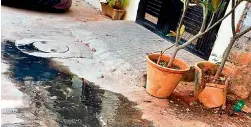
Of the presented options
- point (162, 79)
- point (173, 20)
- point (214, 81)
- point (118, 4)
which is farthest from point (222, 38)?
point (118, 4)

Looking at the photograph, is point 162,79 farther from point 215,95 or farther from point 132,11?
point 132,11

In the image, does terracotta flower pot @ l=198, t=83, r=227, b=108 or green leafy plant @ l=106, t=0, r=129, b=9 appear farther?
green leafy plant @ l=106, t=0, r=129, b=9

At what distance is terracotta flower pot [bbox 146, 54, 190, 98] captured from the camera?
3.79 meters

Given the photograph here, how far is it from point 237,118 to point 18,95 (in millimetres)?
2652

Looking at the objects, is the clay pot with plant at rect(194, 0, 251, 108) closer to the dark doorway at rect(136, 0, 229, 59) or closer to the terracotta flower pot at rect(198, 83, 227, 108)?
the terracotta flower pot at rect(198, 83, 227, 108)

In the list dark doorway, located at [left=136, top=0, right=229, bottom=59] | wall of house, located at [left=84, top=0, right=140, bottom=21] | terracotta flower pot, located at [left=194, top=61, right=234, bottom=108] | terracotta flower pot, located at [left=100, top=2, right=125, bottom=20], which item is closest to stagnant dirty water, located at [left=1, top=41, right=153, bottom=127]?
terracotta flower pot, located at [left=194, top=61, right=234, bottom=108]

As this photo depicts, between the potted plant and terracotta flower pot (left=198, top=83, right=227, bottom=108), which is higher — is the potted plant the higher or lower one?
the higher one

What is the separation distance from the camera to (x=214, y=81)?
13.1ft

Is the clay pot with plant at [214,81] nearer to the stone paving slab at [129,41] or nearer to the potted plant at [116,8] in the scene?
the stone paving slab at [129,41]

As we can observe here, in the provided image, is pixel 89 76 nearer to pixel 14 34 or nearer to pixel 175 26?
pixel 14 34

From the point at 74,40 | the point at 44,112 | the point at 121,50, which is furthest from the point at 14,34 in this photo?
the point at 44,112

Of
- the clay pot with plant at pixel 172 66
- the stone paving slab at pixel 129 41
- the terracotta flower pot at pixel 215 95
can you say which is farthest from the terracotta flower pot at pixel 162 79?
the stone paving slab at pixel 129 41

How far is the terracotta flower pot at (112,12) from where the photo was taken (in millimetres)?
7782

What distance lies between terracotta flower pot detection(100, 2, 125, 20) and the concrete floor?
2.02ft
